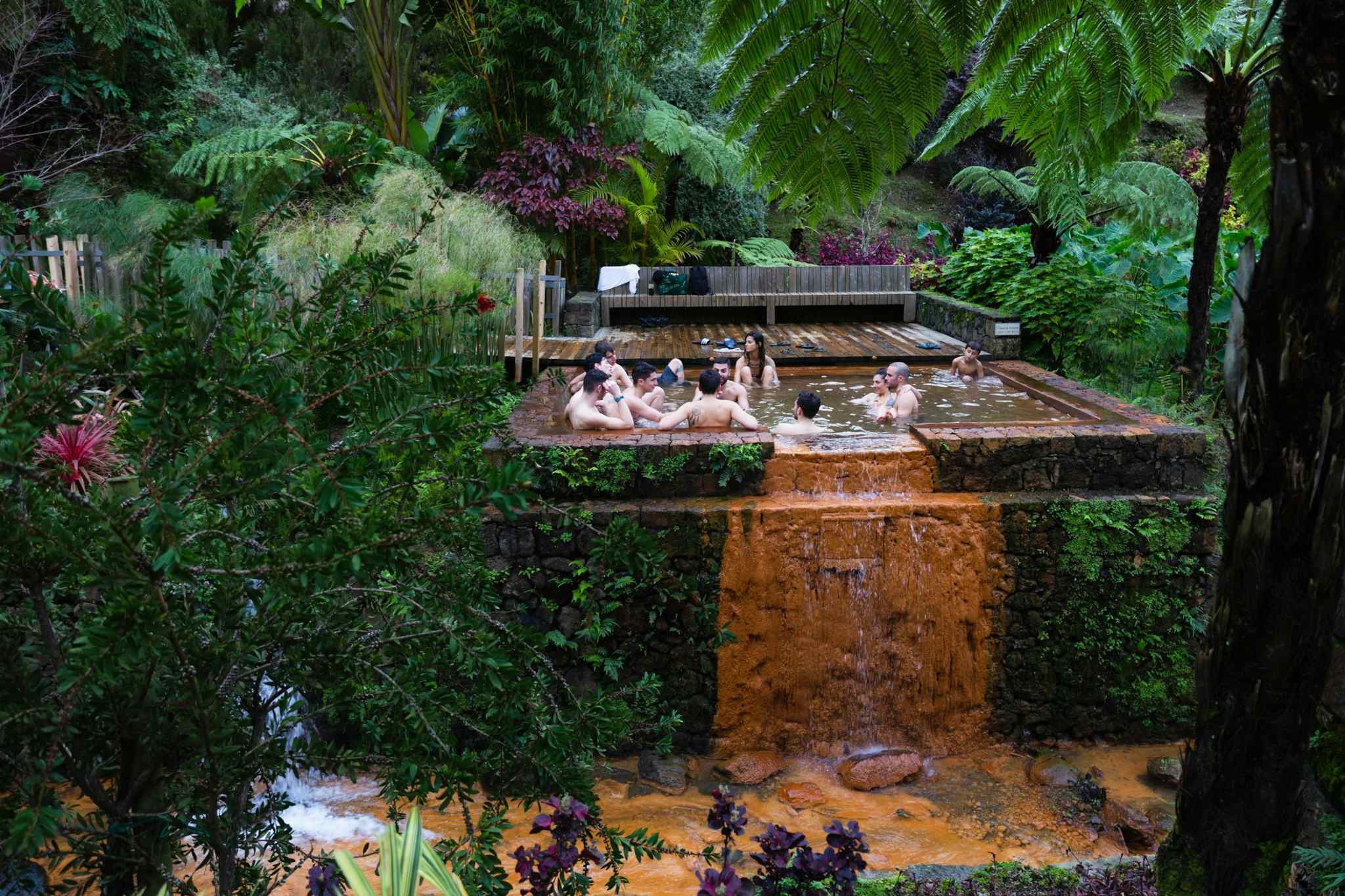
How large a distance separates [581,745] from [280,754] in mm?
804

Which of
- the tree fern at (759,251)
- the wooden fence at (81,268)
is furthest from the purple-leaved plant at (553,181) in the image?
the wooden fence at (81,268)

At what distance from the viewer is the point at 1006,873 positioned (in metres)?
4.26

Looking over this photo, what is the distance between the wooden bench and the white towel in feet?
0.33

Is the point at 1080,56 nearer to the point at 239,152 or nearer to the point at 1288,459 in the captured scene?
the point at 1288,459

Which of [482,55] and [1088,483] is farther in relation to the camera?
[482,55]

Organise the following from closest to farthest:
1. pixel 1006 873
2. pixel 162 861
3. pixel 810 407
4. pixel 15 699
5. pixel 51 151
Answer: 1. pixel 15 699
2. pixel 162 861
3. pixel 1006 873
4. pixel 810 407
5. pixel 51 151

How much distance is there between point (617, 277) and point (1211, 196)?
8638mm

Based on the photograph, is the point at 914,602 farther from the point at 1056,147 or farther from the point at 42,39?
the point at 42,39

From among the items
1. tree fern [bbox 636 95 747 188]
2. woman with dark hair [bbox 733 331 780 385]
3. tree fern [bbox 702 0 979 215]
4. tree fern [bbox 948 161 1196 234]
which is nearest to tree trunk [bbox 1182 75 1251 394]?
tree fern [bbox 948 161 1196 234]

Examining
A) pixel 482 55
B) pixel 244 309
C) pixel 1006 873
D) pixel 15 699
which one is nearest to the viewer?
pixel 15 699

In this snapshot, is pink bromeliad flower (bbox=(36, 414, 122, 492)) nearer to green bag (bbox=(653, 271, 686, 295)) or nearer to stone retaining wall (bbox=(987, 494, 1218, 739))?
stone retaining wall (bbox=(987, 494, 1218, 739))

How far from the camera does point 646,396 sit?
954 centimetres

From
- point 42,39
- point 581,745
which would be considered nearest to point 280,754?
point 581,745

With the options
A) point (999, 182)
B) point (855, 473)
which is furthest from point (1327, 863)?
→ point (999, 182)
